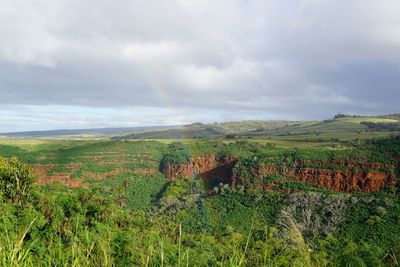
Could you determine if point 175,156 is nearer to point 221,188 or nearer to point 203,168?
point 203,168

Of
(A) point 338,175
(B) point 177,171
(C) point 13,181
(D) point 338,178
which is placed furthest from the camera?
(B) point 177,171

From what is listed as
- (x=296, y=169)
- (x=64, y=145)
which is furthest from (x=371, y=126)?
(x=64, y=145)

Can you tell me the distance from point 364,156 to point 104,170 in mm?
55747

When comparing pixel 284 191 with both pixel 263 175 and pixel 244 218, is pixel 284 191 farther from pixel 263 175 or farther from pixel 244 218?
pixel 244 218

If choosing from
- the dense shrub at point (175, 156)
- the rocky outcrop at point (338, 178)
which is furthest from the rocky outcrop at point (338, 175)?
the dense shrub at point (175, 156)

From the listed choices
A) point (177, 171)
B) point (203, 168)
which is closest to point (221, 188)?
point (203, 168)

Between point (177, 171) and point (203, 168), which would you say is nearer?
point (203, 168)

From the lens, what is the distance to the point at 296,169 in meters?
72.5

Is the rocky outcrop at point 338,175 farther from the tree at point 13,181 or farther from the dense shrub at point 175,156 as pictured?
the tree at point 13,181

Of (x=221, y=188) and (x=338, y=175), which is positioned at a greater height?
(x=338, y=175)

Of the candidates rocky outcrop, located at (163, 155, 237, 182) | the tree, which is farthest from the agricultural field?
rocky outcrop, located at (163, 155, 237, 182)

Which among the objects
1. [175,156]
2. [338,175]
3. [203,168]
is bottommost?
[203,168]

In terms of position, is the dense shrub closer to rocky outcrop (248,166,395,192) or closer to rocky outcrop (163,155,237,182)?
rocky outcrop (163,155,237,182)

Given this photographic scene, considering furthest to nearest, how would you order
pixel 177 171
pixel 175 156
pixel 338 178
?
1. pixel 175 156
2. pixel 177 171
3. pixel 338 178
